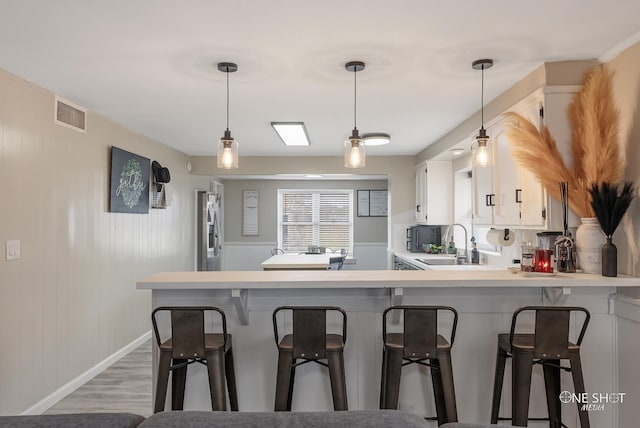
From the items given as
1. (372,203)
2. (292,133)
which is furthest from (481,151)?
(372,203)

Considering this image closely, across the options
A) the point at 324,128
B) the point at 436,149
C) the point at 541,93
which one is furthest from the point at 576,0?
the point at 436,149

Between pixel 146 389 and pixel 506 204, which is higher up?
pixel 506 204

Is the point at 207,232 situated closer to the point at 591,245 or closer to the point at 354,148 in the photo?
the point at 354,148

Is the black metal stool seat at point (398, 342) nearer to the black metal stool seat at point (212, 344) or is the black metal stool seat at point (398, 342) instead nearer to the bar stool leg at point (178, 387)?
the black metal stool seat at point (212, 344)

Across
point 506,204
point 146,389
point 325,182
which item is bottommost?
point 146,389

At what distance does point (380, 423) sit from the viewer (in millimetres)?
1180

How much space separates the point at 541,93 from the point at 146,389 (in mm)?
3557

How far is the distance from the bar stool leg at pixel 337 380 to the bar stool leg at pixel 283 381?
0.67ft

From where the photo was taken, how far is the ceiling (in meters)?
1.99

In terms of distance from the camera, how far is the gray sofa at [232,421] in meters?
1.18

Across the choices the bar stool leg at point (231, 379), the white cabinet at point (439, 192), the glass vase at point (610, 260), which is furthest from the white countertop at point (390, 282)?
the white cabinet at point (439, 192)

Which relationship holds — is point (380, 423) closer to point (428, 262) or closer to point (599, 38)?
point (599, 38)

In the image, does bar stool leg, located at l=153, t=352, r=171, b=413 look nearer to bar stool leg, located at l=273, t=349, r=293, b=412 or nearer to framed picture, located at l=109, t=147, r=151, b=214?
bar stool leg, located at l=273, t=349, r=293, b=412

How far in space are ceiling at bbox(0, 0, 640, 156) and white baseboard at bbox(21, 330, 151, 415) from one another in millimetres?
2197
